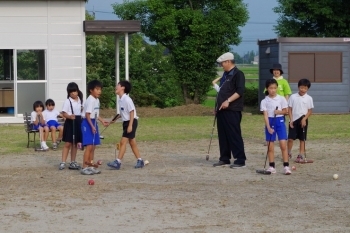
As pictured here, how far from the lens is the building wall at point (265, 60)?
27.1m

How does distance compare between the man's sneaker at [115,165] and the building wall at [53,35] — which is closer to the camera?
the man's sneaker at [115,165]

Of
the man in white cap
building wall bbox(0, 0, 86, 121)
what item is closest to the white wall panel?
building wall bbox(0, 0, 86, 121)

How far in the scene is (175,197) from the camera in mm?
10367

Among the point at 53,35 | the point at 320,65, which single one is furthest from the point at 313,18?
the point at 53,35

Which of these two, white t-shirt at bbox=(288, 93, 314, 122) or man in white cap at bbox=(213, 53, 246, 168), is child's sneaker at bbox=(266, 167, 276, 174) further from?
white t-shirt at bbox=(288, 93, 314, 122)

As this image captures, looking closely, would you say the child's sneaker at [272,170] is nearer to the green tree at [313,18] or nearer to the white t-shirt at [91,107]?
the white t-shirt at [91,107]

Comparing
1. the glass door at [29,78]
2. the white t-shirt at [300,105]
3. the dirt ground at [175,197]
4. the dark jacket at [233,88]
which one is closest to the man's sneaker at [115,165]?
the dirt ground at [175,197]

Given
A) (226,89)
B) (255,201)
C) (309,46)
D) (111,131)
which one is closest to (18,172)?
(226,89)

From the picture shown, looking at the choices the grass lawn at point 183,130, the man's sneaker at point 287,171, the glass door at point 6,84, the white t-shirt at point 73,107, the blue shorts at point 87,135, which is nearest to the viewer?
the man's sneaker at point 287,171

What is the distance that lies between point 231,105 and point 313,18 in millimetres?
20001

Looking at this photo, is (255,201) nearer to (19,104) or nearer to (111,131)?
(111,131)

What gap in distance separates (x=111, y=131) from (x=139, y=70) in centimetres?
1180

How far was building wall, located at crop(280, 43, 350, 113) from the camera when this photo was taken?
26.9 metres

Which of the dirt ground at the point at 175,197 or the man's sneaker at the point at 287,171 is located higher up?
the man's sneaker at the point at 287,171
